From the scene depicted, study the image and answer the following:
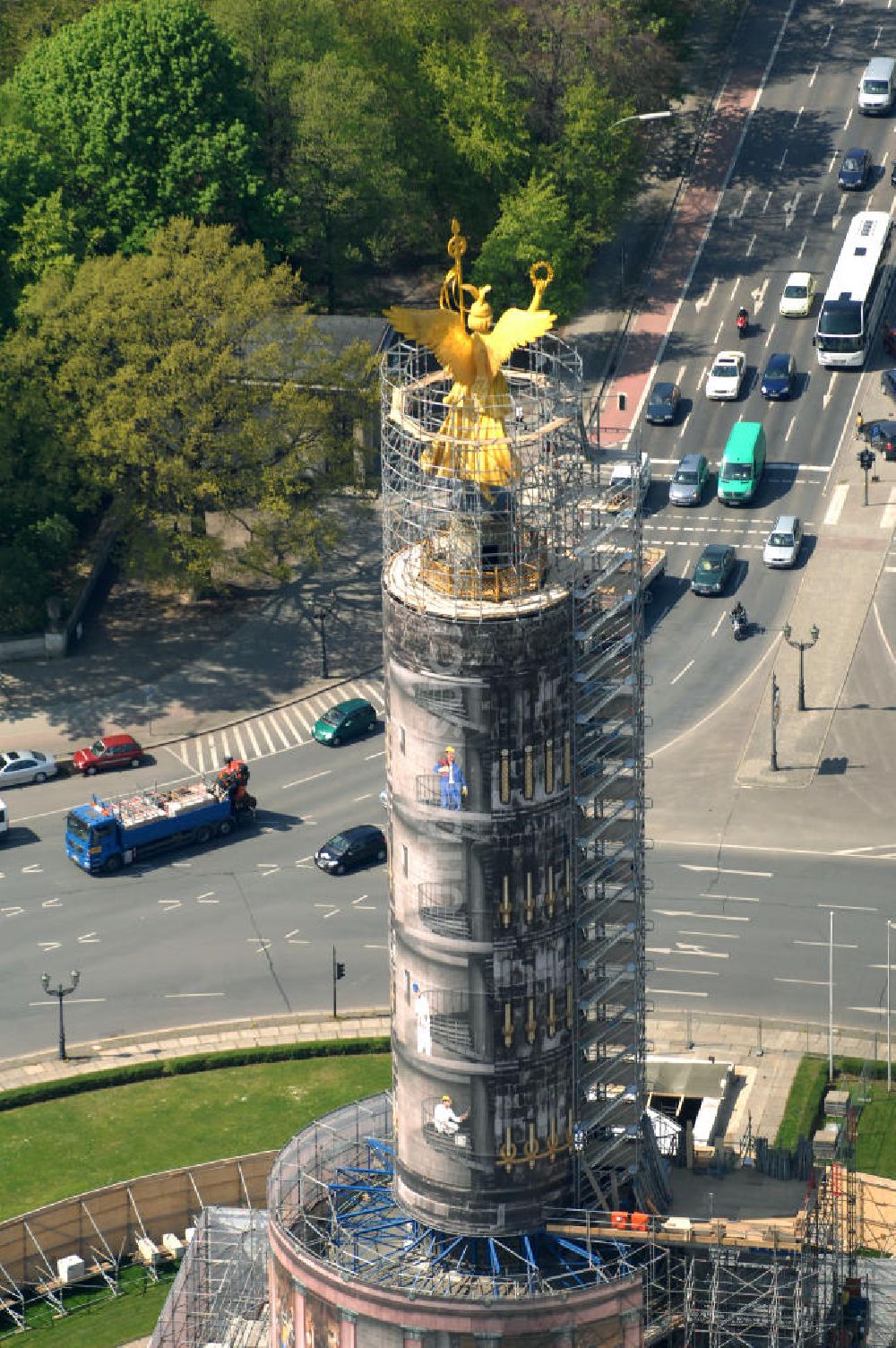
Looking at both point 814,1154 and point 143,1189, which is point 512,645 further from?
point 143,1189

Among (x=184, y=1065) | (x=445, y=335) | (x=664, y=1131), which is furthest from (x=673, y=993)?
(x=445, y=335)

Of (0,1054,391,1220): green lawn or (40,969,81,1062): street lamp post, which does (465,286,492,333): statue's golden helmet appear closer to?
(0,1054,391,1220): green lawn

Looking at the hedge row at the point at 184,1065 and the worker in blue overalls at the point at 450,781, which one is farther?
the hedge row at the point at 184,1065

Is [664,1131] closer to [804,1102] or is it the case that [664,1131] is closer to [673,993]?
A: [804,1102]

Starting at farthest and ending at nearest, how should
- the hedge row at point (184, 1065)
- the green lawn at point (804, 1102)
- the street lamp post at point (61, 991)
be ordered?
the street lamp post at point (61, 991) < the hedge row at point (184, 1065) < the green lawn at point (804, 1102)

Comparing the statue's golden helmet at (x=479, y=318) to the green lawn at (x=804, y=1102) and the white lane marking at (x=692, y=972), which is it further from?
the white lane marking at (x=692, y=972)

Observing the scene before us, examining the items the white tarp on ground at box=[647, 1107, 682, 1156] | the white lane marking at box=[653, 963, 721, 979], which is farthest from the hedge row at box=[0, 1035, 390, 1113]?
the white tarp on ground at box=[647, 1107, 682, 1156]

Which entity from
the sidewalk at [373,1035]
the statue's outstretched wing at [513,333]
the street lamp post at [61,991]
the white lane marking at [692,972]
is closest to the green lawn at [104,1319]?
the sidewalk at [373,1035]

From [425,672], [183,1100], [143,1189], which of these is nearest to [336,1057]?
[183,1100]
